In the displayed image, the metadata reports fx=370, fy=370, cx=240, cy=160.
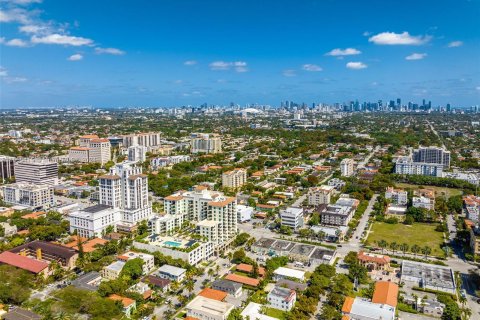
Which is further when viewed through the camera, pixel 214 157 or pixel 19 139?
pixel 19 139

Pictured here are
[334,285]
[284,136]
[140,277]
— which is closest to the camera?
[334,285]

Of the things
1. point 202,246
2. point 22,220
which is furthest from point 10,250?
point 202,246

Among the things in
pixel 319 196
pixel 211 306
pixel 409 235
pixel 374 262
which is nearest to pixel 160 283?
pixel 211 306

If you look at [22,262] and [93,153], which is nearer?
[22,262]

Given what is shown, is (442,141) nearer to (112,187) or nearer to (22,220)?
(112,187)

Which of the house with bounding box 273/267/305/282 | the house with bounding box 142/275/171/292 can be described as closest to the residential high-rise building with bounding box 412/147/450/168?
the house with bounding box 273/267/305/282

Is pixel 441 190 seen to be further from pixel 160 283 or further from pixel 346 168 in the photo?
pixel 160 283

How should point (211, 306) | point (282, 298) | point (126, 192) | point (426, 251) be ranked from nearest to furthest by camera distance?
1. point (211, 306)
2. point (282, 298)
3. point (426, 251)
4. point (126, 192)
